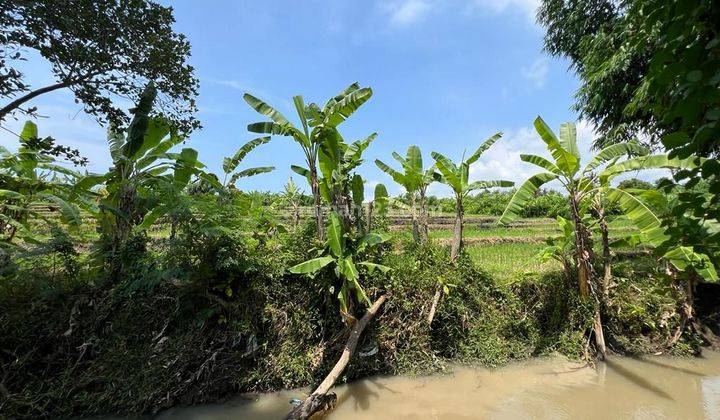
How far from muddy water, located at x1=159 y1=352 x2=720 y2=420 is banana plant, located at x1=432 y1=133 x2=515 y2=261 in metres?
2.01

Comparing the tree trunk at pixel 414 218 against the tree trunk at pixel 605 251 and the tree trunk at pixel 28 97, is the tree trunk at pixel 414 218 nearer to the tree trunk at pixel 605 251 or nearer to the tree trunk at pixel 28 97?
the tree trunk at pixel 605 251

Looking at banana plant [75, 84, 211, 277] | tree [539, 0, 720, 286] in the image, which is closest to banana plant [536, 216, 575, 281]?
tree [539, 0, 720, 286]

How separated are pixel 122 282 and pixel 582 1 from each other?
42.5 ft

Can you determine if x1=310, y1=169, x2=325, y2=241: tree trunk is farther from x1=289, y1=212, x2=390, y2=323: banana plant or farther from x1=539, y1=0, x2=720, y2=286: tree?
x1=539, y1=0, x2=720, y2=286: tree

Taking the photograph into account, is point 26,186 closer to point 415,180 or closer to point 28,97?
point 28,97

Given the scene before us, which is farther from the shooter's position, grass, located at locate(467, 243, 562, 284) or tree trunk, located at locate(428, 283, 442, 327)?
grass, located at locate(467, 243, 562, 284)

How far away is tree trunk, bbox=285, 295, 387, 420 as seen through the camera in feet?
12.9

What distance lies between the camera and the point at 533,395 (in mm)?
4660

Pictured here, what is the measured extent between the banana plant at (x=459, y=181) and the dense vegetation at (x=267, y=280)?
0.04m

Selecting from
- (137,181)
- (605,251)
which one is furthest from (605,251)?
(137,181)

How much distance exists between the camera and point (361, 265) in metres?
5.47

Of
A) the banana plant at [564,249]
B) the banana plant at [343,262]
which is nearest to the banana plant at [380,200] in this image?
the banana plant at [343,262]

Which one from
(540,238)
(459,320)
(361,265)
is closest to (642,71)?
(540,238)

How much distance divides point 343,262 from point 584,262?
3.69m
